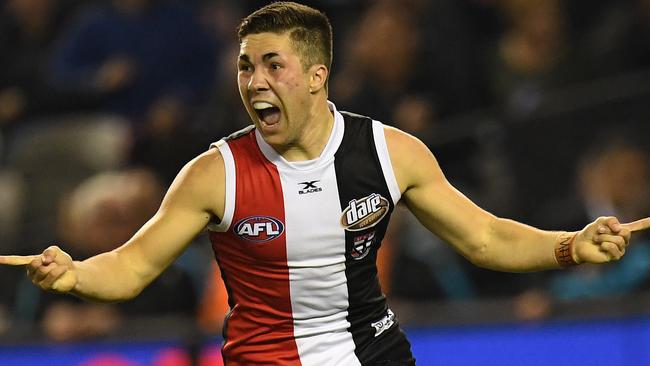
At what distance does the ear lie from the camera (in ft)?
15.4

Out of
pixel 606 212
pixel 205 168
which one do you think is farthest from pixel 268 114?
pixel 606 212

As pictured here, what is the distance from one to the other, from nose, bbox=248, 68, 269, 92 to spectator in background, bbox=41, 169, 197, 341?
2945 millimetres

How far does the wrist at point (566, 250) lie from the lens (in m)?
4.78

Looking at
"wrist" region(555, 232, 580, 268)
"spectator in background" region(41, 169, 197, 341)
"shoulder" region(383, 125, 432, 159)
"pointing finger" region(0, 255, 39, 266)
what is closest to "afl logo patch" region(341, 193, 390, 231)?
"shoulder" region(383, 125, 432, 159)

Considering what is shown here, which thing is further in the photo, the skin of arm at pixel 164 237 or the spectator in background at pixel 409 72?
the spectator in background at pixel 409 72

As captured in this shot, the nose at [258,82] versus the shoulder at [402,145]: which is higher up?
the nose at [258,82]

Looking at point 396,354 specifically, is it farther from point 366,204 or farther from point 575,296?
point 575,296

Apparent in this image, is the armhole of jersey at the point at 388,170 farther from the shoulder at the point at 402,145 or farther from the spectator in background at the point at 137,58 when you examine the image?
the spectator in background at the point at 137,58

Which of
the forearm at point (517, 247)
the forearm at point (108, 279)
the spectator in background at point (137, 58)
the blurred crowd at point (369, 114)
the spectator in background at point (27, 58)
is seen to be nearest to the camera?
the forearm at point (108, 279)

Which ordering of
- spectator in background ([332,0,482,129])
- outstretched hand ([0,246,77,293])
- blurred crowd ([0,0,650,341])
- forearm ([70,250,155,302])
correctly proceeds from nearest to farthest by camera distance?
outstretched hand ([0,246,77,293]), forearm ([70,250,155,302]), blurred crowd ([0,0,650,341]), spectator in background ([332,0,482,129])

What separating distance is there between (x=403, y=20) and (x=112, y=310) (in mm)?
2578

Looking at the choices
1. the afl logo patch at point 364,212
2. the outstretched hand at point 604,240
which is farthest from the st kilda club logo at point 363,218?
the outstretched hand at point 604,240

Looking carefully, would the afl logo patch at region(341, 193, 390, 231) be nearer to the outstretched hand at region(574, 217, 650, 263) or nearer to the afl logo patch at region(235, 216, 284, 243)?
the afl logo patch at region(235, 216, 284, 243)

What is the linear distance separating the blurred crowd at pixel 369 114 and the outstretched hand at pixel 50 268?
107 inches
